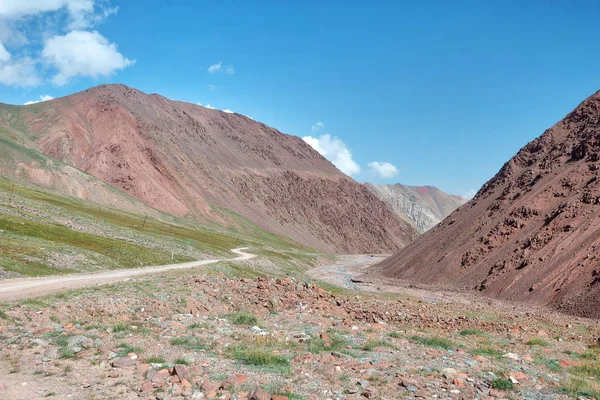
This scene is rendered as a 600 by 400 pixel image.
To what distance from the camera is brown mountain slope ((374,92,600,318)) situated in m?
41.1

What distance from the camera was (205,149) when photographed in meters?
176

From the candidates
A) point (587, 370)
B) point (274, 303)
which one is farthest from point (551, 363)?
point (274, 303)

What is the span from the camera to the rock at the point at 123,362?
473 inches

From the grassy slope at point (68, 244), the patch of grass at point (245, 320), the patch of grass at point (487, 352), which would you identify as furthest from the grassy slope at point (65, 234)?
the patch of grass at point (487, 352)

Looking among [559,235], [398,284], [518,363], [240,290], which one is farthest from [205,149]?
[518,363]

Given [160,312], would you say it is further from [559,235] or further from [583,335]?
[559,235]

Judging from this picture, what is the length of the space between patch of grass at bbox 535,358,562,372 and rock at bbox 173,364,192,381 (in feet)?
38.0

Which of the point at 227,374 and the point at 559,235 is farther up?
the point at 559,235

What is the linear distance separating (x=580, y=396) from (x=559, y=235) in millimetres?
42783

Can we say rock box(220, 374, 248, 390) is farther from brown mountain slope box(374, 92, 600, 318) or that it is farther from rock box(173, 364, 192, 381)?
brown mountain slope box(374, 92, 600, 318)

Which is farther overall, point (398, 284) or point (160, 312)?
point (398, 284)

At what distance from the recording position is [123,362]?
12.1 meters

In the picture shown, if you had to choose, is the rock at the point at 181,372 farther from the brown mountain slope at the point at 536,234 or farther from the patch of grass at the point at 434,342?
the brown mountain slope at the point at 536,234

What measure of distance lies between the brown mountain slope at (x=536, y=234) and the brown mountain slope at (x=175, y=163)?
248ft
